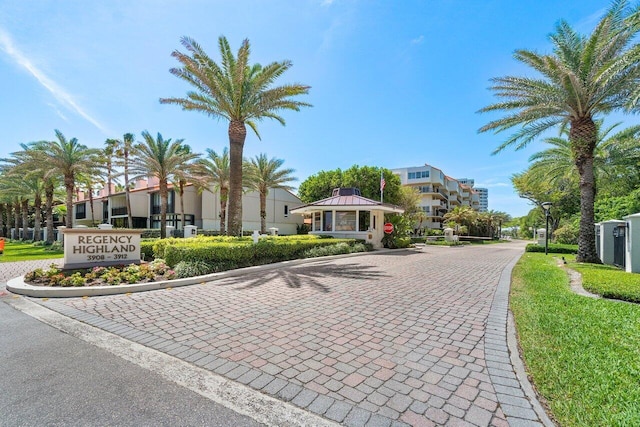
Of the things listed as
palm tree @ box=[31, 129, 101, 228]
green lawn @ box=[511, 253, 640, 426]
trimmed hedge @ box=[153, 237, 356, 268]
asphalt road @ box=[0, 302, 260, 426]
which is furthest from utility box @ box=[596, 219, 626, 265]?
palm tree @ box=[31, 129, 101, 228]

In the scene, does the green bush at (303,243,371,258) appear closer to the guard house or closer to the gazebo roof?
the guard house

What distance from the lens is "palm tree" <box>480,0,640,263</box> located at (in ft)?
37.6

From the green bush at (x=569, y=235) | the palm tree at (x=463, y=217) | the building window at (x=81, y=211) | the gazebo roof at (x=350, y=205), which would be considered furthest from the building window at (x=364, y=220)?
the building window at (x=81, y=211)

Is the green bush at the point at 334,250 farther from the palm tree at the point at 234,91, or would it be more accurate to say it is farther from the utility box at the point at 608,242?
the utility box at the point at 608,242

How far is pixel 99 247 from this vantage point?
32.2 feet

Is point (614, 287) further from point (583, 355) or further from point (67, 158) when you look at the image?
point (67, 158)

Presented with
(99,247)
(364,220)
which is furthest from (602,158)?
(99,247)

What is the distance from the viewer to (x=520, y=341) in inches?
172

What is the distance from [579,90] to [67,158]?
3298cm

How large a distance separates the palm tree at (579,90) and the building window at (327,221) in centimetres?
1155

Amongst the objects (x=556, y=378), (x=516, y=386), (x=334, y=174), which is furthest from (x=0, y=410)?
(x=334, y=174)

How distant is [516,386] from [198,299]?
6.16 metres

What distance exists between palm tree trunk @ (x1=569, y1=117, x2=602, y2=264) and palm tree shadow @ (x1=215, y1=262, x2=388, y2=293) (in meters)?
10.3

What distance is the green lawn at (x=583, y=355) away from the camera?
2.69 m
